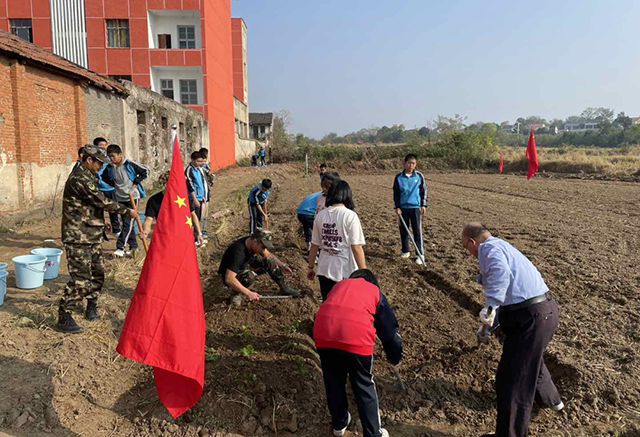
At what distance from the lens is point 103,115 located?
13492 mm

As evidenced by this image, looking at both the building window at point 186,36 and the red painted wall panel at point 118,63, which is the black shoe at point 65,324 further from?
the building window at point 186,36

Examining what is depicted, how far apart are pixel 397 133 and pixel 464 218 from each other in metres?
98.7

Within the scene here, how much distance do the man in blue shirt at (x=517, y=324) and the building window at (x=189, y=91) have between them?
26879mm

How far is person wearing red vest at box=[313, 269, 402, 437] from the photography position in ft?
10.1

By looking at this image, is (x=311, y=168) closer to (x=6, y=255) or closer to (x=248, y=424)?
(x=6, y=255)

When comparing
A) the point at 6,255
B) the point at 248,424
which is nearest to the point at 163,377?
the point at 248,424

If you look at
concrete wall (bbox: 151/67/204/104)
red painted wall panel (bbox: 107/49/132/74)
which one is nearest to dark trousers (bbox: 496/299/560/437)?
concrete wall (bbox: 151/67/204/104)

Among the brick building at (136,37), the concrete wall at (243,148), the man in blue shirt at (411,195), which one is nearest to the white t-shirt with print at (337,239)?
the man in blue shirt at (411,195)

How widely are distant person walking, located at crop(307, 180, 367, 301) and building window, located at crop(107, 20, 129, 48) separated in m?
26.6

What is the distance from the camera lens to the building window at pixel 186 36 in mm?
27391

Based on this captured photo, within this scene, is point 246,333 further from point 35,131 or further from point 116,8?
point 116,8

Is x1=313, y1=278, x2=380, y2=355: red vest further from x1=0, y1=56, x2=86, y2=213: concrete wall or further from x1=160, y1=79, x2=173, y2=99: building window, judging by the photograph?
x1=160, y1=79, x2=173, y2=99: building window

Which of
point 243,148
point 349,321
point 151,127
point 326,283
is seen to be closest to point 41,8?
point 151,127

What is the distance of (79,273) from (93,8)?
87.2 ft
